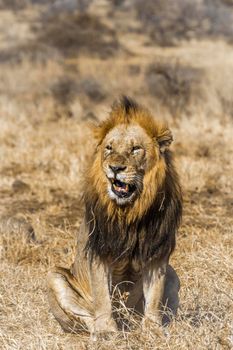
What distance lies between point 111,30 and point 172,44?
8.23 ft

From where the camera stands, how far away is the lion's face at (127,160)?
16.4 ft

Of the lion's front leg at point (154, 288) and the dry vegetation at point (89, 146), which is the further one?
the dry vegetation at point (89, 146)

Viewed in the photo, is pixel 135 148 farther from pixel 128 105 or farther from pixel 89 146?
pixel 89 146

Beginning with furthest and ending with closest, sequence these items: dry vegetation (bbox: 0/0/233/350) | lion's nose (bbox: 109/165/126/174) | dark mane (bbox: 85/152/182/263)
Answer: dry vegetation (bbox: 0/0/233/350), dark mane (bbox: 85/152/182/263), lion's nose (bbox: 109/165/126/174)

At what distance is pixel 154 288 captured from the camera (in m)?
5.24

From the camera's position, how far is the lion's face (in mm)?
4984

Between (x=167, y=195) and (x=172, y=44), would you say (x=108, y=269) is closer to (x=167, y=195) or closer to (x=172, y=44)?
(x=167, y=195)

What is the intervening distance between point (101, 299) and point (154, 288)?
1.02 ft

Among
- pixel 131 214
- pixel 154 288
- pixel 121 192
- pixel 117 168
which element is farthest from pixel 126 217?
pixel 154 288

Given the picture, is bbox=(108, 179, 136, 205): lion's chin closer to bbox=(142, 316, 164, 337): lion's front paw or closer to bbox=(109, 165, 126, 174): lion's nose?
bbox=(109, 165, 126, 174): lion's nose

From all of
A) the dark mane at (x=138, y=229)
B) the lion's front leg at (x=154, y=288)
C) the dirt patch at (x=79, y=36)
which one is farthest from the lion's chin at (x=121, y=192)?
the dirt patch at (x=79, y=36)

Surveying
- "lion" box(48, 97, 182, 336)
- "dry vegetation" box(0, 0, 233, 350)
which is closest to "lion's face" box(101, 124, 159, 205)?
"lion" box(48, 97, 182, 336)

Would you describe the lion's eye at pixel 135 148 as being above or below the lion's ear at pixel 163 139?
below

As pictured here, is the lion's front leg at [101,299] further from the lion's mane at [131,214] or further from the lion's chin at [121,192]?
the lion's chin at [121,192]
